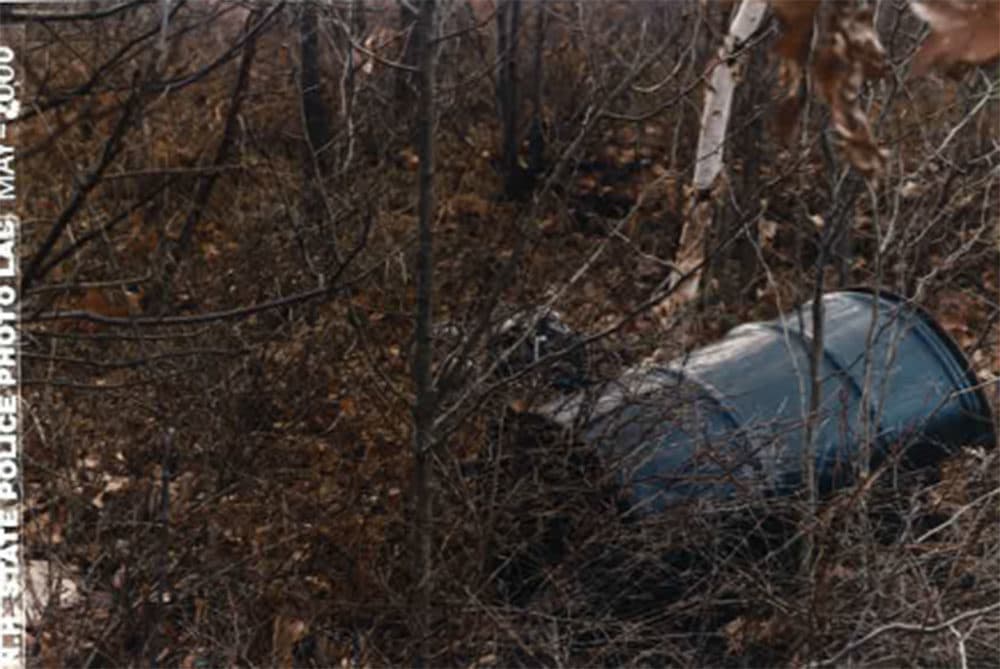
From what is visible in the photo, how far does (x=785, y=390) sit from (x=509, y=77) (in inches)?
221

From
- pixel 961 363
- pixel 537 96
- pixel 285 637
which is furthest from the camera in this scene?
pixel 537 96

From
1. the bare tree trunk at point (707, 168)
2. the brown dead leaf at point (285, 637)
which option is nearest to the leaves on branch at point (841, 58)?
the brown dead leaf at point (285, 637)

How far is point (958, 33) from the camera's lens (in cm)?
71

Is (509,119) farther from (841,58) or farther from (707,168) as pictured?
(841,58)

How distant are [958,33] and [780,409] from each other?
13.6ft

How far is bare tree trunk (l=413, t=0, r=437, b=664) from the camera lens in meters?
3.76

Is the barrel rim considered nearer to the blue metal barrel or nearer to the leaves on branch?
the blue metal barrel

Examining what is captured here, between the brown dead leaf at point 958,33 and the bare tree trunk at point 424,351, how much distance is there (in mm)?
3047

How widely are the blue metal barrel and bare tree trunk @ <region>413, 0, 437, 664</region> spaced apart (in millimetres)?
704

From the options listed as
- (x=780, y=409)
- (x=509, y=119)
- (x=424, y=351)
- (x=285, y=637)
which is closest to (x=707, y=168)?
(x=780, y=409)

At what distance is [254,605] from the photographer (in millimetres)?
4426

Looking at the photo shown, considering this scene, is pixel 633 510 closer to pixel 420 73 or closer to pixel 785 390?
pixel 785 390

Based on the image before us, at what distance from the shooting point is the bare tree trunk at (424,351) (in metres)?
3.76

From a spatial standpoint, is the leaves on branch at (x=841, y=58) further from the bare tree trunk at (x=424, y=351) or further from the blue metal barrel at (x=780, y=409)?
the blue metal barrel at (x=780, y=409)
